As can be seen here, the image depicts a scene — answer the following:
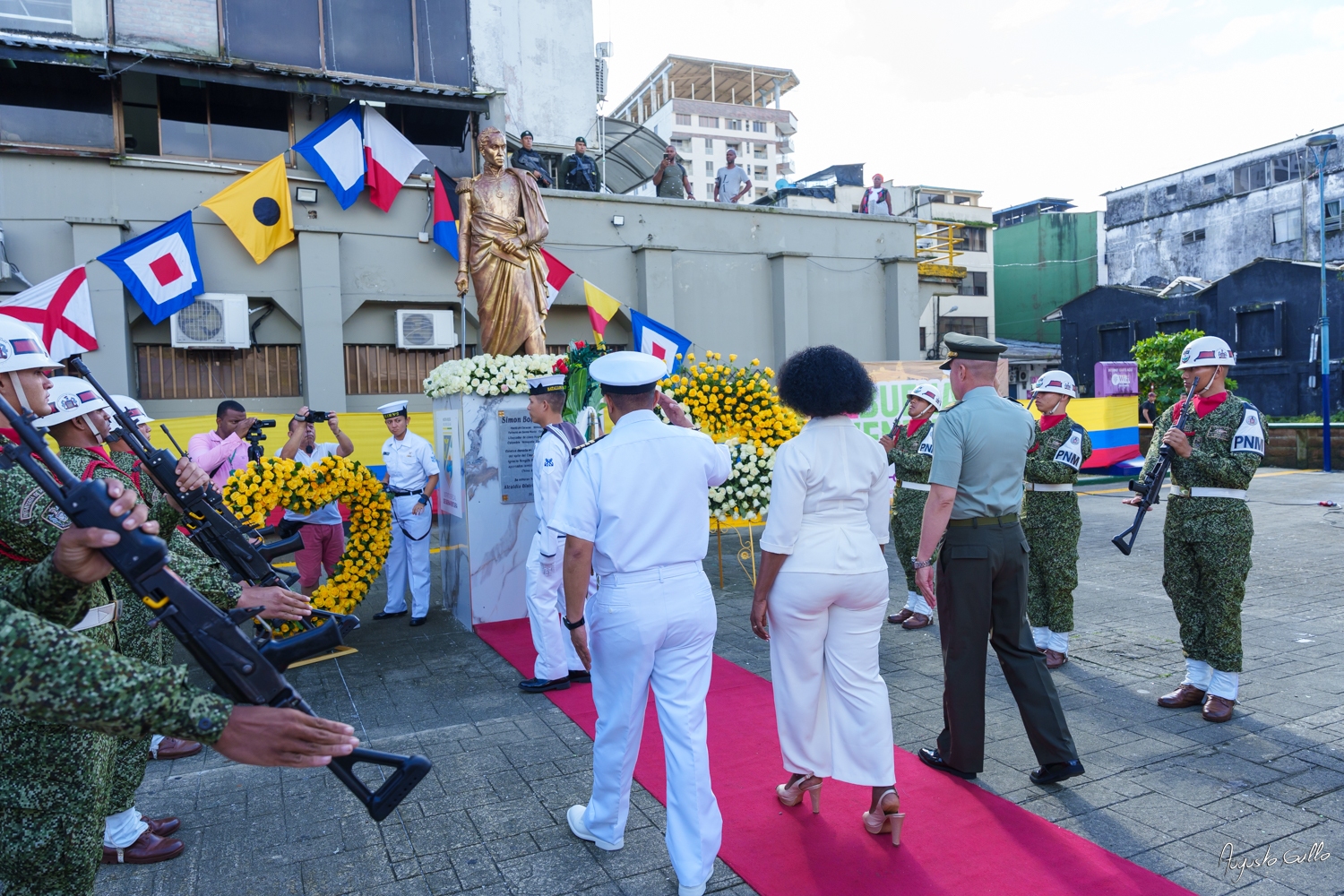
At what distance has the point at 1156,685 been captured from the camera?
17.4 feet

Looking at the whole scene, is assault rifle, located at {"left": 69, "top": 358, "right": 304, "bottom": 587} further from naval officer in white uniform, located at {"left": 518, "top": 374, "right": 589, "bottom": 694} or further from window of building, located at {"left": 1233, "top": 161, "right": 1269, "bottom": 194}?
window of building, located at {"left": 1233, "top": 161, "right": 1269, "bottom": 194}

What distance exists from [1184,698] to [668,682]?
11.5 ft

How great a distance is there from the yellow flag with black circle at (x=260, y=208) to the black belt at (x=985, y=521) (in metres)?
12.3

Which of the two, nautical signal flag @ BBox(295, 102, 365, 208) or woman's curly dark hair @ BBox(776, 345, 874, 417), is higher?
nautical signal flag @ BBox(295, 102, 365, 208)

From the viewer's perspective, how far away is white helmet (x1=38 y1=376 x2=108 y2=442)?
133 inches

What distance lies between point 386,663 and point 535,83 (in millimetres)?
14527

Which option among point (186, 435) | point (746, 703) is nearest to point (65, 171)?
point (186, 435)

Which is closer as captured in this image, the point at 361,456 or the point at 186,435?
the point at 186,435

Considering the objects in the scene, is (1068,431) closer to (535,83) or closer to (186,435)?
(186,435)

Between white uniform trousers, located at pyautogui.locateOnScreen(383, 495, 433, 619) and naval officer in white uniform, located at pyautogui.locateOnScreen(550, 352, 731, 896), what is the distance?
4.59 m

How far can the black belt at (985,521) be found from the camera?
3.98 metres

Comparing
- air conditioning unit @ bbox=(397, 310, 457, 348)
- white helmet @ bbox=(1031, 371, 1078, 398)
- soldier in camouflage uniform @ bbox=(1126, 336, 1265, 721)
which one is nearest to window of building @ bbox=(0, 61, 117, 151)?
air conditioning unit @ bbox=(397, 310, 457, 348)

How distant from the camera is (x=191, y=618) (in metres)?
2.04

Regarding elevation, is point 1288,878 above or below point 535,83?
below
